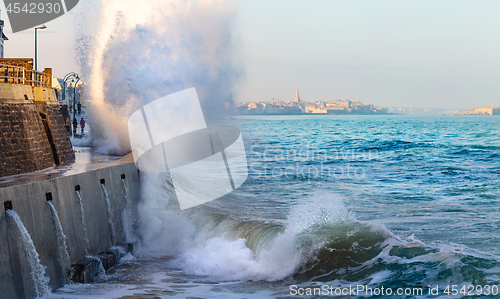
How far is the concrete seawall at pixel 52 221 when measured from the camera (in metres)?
6.37

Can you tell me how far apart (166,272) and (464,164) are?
1981cm

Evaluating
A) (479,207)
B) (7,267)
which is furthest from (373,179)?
(7,267)

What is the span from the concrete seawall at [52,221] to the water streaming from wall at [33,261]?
0.07 metres

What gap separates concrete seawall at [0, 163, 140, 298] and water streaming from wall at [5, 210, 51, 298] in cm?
7

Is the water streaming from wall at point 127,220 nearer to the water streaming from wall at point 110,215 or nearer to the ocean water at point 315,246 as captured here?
the ocean water at point 315,246

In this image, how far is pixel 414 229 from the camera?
9.87m

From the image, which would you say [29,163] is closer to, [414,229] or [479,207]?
[414,229]

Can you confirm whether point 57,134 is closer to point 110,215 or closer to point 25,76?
point 25,76

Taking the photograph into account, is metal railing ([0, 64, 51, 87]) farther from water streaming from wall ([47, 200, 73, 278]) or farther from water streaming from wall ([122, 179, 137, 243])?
water streaming from wall ([47, 200, 73, 278])

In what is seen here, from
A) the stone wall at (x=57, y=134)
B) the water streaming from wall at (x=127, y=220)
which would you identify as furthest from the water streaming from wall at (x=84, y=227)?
the stone wall at (x=57, y=134)

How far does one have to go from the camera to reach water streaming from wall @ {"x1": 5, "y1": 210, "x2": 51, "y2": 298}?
6586 mm

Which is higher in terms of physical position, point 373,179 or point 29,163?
point 29,163

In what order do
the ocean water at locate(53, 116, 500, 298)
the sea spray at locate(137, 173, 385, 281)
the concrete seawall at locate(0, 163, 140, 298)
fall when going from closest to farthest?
the concrete seawall at locate(0, 163, 140, 298), the ocean water at locate(53, 116, 500, 298), the sea spray at locate(137, 173, 385, 281)

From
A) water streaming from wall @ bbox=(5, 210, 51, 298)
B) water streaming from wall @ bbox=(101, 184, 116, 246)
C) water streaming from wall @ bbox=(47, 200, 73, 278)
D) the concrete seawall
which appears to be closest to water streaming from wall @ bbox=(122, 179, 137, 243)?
the concrete seawall
